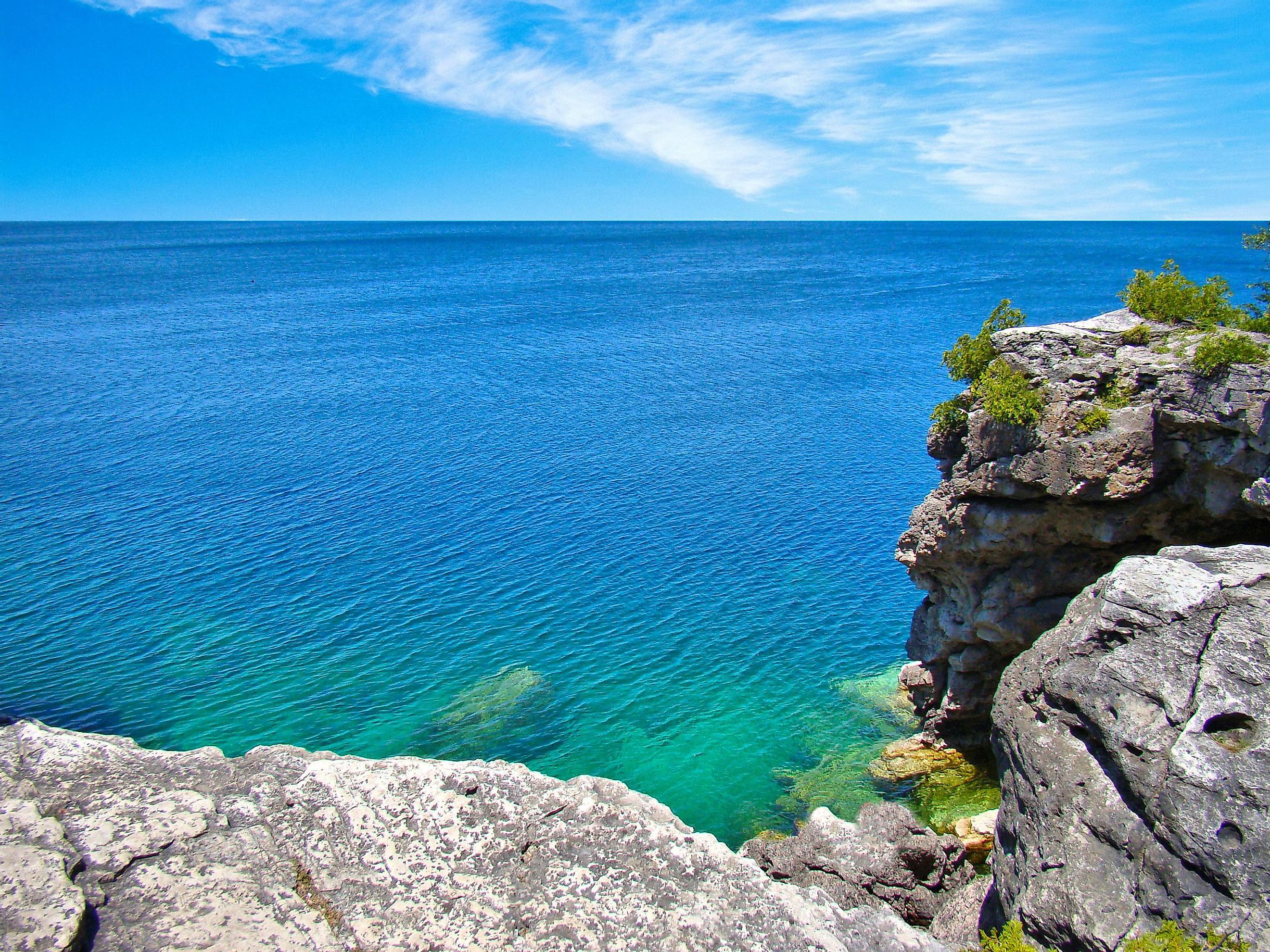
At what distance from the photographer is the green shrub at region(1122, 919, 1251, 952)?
37.9 ft

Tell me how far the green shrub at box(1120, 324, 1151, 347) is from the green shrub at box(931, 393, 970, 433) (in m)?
4.33

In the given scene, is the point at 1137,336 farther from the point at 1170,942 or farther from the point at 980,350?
the point at 1170,942

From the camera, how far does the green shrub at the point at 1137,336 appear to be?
21094 millimetres

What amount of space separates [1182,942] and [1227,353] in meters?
12.7

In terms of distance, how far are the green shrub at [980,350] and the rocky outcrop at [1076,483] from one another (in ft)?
3.24

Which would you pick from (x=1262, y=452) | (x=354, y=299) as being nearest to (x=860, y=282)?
(x=354, y=299)

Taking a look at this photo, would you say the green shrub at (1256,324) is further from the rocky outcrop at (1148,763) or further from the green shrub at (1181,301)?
the rocky outcrop at (1148,763)

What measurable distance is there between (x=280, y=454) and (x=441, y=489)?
13.7 meters

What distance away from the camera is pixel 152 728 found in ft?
98.2

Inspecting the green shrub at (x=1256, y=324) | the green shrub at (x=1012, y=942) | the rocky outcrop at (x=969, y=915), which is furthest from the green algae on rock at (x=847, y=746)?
the green shrub at (x=1256, y=324)

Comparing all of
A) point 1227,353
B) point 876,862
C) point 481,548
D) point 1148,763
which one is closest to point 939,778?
point 876,862

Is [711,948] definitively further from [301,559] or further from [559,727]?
[301,559]

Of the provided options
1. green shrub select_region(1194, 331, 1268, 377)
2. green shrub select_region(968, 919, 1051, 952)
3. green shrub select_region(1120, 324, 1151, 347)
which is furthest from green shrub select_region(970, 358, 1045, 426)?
green shrub select_region(968, 919, 1051, 952)

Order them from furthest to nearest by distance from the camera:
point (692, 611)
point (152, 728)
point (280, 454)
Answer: point (280, 454) < point (692, 611) < point (152, 728)
